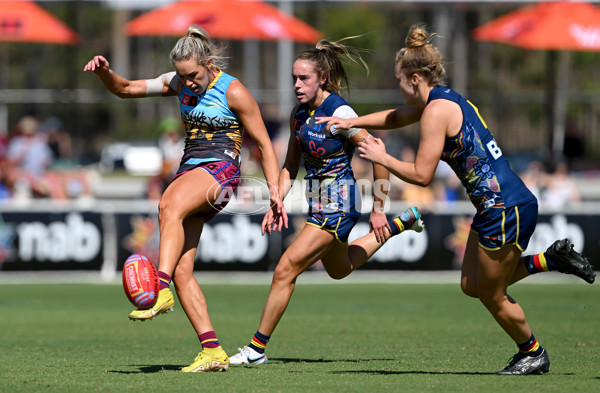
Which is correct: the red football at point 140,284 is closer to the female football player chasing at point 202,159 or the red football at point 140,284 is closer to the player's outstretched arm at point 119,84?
the female football player chasing at point 202,159

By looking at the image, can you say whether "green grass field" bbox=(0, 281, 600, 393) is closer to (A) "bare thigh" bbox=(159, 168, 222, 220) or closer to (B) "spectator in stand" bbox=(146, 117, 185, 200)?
(A) "bare thigh" bbox=(159, 168, 222, 220)

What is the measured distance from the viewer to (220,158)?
6.34 meters

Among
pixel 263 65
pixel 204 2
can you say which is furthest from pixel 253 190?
pixel 263 65

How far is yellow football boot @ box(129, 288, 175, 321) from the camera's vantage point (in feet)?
18.6

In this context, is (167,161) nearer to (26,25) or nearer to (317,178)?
(26,25)

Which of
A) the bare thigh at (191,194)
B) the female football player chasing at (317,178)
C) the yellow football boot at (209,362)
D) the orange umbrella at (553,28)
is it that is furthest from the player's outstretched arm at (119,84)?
the orange umbrella at (553,28)

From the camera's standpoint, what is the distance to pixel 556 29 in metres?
16.6

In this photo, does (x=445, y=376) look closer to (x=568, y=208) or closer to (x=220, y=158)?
(x=220, y=158)

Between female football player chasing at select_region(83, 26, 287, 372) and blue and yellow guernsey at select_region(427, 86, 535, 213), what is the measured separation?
1.25m

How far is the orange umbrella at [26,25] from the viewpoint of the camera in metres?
17.5

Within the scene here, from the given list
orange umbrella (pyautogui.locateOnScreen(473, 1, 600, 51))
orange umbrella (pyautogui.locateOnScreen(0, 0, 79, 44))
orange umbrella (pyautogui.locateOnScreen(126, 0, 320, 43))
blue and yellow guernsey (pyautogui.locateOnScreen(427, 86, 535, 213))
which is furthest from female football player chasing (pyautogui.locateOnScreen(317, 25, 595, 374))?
orange umbrella (pyautogui.locateOnScreen(0, 0, 79, 44))

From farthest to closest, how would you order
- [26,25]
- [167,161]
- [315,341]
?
[26,25] < [167,161] < [315,341]

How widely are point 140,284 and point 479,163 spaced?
2.19 metres

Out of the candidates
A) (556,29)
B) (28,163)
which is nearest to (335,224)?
(556,29)
